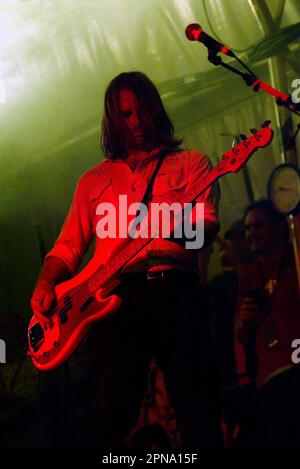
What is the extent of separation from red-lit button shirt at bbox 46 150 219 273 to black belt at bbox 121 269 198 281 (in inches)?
0.8

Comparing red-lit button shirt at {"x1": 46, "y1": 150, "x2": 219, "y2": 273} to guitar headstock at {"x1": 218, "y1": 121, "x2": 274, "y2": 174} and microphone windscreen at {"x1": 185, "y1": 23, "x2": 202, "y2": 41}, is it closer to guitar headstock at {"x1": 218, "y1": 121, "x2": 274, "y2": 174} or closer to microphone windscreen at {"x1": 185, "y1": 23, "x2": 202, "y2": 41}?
guitar headstock at {"x1": 218, "y1": 121, "x2": 274, "y2": 174}

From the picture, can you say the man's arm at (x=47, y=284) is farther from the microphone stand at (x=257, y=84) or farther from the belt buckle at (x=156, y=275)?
the microphone stand at (x=257, y=84)

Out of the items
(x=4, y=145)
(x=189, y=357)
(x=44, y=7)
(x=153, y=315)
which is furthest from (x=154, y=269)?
(x=44, y=7)

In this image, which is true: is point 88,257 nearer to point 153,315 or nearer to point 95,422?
point 153,315

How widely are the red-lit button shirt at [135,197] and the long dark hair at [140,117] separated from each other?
7 cm

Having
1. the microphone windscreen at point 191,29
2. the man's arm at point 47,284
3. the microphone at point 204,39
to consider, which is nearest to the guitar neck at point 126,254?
the man's arm at point 47,284

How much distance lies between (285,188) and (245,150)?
1.39 feet

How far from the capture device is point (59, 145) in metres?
3.64

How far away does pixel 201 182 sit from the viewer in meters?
2.95

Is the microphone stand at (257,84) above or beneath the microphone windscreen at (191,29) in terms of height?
beneath

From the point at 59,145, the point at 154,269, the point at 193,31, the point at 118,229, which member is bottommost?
the point at 154,269

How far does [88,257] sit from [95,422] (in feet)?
2.46

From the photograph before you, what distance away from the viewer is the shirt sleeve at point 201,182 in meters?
2.95

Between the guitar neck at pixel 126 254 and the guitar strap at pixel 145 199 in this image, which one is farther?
the guitar strap at pixel 145 199
